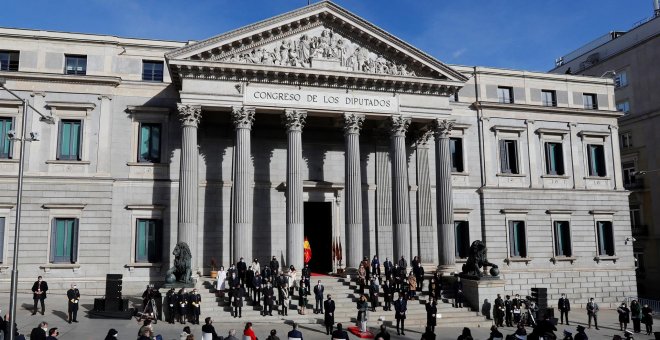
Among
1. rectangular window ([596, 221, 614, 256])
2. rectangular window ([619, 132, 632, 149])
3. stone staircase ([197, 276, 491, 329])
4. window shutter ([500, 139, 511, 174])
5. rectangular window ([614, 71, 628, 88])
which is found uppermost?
rectangular window ([614, 71, 628, 88])

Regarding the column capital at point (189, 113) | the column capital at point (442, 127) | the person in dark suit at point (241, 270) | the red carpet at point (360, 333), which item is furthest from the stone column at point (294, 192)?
the column capital at point (442, 127)

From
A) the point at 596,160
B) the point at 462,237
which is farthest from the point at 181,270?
the point at 596,160

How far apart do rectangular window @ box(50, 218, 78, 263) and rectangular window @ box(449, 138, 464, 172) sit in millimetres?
24891

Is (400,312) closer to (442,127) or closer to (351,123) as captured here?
(351,123)

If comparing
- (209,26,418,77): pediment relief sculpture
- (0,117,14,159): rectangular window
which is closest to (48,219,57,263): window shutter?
(0,117,14,159): rectangular window

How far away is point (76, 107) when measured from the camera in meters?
33.1

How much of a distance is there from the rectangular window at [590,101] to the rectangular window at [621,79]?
9.29m

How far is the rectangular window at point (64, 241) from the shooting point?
31.8 meters

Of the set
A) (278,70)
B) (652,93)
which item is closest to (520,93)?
(652,93)

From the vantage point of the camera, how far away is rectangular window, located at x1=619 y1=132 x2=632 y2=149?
50156 millimetres

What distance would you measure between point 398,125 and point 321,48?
21.5 ft

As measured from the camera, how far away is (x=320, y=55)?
33188 mm

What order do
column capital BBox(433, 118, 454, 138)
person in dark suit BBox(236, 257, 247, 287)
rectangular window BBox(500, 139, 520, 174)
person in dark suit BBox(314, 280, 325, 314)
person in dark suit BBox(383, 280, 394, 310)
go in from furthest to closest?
rectangular window BBox(500, 139, 520, 174)
column capital BBox(433, 118, 454, 138)
person in dark suit BBox(236, 257, 247, 287)
person in dark suit BBox(383, 280, 394, 310)
person in dark suit BBox(314, 280, 325, 314)

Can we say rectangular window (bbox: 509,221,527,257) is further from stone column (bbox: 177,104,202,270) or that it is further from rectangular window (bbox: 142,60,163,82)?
rectangular window (bbox: 142,60,163,82)
